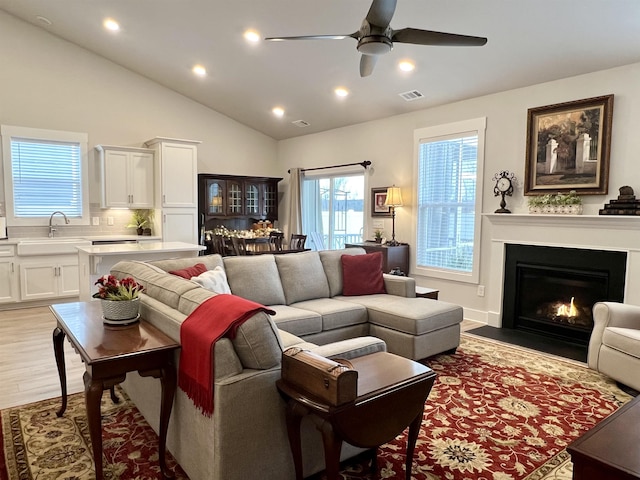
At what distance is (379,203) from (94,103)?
468 centimetres

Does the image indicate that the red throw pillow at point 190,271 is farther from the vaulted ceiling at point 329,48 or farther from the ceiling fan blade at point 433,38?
the vaulted ceiling at point 329,48

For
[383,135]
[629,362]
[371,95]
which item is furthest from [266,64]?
[629,362]

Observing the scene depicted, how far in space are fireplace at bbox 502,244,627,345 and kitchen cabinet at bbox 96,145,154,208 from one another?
541cm

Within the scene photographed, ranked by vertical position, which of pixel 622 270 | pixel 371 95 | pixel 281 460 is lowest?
pixel 281 460

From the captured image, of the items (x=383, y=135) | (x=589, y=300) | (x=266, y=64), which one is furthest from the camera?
(x=383, y=135)

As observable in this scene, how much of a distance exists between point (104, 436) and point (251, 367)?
1313 millimetres

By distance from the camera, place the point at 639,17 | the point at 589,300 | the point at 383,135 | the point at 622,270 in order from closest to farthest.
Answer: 1. the point at 639,17
2. the point at 622,270
3. the point at 589,300
4. the point at 383,135

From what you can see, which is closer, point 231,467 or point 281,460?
point 231,467

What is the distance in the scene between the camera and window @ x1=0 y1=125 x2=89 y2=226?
610 cm

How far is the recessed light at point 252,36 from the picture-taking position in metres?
5.02

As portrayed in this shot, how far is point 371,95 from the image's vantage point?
5953mm

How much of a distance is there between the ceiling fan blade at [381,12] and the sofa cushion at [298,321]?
222 cm

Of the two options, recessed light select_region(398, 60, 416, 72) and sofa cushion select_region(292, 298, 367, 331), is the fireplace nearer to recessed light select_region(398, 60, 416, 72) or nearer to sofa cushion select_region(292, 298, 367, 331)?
sofa cushion select_region(292, 298, 367, 331)

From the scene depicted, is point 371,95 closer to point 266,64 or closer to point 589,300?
point 266,64
